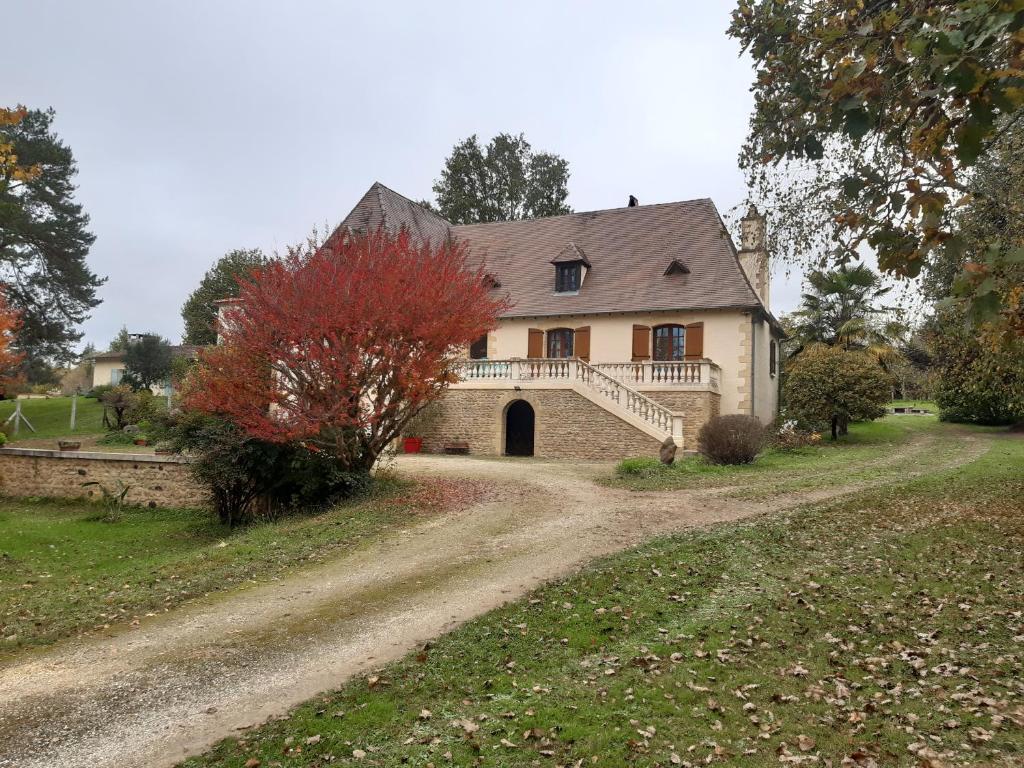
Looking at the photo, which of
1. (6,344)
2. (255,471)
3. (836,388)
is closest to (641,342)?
(836,388)

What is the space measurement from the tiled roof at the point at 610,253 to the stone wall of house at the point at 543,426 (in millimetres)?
4578

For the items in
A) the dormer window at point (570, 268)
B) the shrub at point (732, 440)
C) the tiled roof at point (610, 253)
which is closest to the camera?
the shrub at point (732, 440)

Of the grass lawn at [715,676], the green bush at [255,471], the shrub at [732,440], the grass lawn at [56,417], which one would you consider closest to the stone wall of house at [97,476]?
the green bush at [255,471]

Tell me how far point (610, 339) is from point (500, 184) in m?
20.7

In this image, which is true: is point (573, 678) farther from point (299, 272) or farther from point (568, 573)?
point (299, 272)

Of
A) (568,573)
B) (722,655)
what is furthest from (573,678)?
(568,573)

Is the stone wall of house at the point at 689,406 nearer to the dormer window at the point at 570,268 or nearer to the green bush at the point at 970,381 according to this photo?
the dormer window at the point at 570,268

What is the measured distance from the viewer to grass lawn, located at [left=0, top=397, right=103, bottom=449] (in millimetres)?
29125

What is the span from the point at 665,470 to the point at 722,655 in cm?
1022

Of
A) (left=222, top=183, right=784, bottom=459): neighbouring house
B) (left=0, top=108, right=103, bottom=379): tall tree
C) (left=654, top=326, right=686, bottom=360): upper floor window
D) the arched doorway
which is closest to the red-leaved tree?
(left=222, top=183, right=784, bottom=459): neighbouring house

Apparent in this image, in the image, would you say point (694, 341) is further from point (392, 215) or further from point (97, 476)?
point (97, 476)

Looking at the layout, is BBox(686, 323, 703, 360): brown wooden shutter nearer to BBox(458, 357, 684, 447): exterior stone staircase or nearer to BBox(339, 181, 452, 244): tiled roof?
BBox(458, 357, 684, 447): exterior stone staircase

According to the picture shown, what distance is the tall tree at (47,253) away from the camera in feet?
98.5

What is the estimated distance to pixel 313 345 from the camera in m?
12.3
